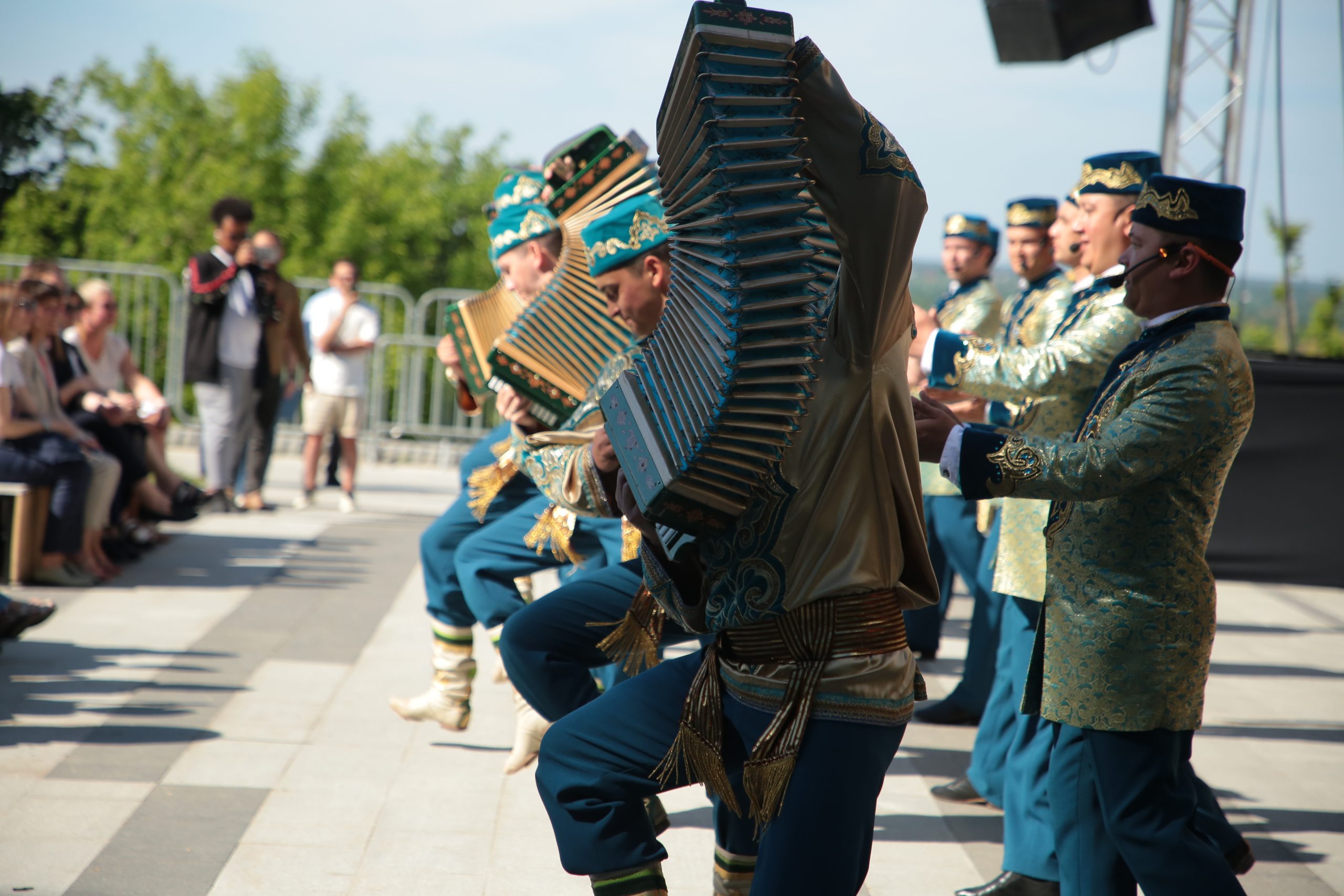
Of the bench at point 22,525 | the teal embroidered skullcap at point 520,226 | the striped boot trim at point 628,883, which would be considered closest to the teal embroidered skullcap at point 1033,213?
the teal embroidered skullcap at point 520,226

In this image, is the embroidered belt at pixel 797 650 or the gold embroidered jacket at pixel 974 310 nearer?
the embroidered belt at pixel 797 650

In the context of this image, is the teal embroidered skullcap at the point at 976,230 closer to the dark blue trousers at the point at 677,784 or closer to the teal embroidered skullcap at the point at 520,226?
the teal embroidered skullcap at the point at 520,226

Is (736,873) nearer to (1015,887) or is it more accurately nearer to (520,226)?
(1015,887)

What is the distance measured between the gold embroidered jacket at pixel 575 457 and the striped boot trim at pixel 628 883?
706 mm

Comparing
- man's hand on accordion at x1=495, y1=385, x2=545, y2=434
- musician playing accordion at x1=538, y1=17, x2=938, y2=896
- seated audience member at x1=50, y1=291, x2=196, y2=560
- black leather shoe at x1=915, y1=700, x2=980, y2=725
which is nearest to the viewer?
musician playing accordion at x1=538, y1=17, x2=938, y2=896

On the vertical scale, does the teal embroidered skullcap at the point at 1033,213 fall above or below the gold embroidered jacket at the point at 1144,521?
above

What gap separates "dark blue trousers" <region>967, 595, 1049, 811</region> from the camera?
4047 mm

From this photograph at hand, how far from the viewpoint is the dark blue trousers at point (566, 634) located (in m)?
3.35

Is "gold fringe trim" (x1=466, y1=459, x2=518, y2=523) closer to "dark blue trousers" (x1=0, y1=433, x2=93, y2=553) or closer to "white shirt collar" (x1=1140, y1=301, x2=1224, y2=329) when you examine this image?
"white shirt collar" (x1=1140, y1=301, x2=1224, y2=329)

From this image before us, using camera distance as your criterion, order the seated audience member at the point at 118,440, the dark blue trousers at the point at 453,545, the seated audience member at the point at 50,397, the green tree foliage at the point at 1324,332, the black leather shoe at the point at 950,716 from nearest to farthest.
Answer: the dark blue trousers at the point at 453,545 < the black leather shoe at the point at 950,716 < the seated audience member at the point at 50,397 < the seated audience member at the point at 118,440 < the green tree foliage at the point at 1324,332

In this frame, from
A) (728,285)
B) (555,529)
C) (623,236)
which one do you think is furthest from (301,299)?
(728,285)

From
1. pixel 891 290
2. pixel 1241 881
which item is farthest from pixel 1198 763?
pixel 891 290

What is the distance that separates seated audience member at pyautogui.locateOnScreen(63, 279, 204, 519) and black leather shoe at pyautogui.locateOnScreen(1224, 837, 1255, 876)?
6.72 m

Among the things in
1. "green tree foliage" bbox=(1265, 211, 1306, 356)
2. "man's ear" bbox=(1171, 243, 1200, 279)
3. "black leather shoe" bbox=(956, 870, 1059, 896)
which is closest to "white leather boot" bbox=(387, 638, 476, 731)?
"black leather shoe" bbox=(956, 870, 1059, 896)
